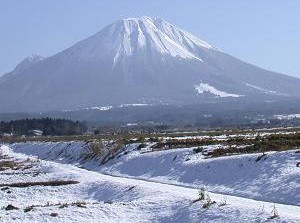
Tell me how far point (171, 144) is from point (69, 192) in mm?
20345

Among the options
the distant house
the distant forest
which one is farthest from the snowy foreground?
the distant house

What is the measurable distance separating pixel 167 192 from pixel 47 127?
442 ft

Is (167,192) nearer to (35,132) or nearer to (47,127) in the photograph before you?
(47,127)

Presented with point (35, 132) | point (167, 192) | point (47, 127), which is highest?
point (47, 127)

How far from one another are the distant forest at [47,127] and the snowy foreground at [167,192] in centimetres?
10777

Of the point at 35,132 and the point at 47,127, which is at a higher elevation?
the point at 47,127

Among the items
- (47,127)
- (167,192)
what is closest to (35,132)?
(47,127)

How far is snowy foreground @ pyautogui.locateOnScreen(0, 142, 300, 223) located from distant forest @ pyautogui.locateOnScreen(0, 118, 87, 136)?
107769 millimetres

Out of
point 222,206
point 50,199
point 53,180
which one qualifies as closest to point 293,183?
point 222,206

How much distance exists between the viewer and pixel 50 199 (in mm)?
26766

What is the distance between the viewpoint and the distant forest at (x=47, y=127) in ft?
495

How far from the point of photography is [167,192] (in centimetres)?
2369

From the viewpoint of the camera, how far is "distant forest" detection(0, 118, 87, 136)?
151 meters

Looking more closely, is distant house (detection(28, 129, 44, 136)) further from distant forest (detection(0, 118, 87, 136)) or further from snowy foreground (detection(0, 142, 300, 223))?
snowy foreground (detection(0, 142, 300, 223))
